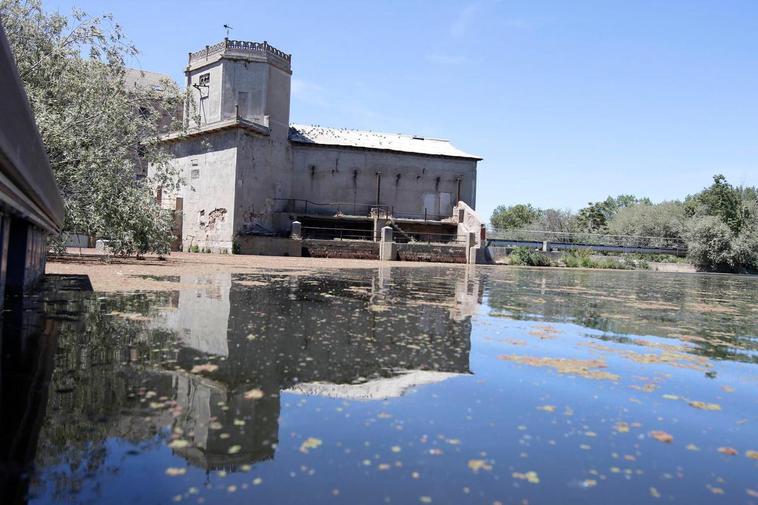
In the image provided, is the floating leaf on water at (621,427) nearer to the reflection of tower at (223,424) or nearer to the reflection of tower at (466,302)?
the reflection of tower at (223,424)

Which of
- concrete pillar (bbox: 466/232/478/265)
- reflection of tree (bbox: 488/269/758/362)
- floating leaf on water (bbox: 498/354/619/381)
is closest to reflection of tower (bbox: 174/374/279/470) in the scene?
floating leaf on water (bbox: 498/354/619/381)

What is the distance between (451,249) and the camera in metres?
39.2

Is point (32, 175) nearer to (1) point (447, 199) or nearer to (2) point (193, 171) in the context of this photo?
(2) point (193, 171)

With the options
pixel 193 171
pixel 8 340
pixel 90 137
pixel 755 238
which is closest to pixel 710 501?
pixel 8 340

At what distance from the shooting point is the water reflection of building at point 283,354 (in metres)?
3.82

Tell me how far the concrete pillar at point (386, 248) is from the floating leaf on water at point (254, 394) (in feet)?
106

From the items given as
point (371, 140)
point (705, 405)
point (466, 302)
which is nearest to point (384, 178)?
point (371, 140)

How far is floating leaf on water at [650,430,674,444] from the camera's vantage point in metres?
3.96

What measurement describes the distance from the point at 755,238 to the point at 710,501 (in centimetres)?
5936

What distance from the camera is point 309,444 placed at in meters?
3.54

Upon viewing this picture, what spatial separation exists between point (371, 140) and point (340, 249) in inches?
556

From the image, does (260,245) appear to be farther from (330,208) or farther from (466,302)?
(466,302)

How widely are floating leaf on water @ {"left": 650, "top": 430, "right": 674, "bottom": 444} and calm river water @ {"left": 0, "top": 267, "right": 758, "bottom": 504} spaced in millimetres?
28

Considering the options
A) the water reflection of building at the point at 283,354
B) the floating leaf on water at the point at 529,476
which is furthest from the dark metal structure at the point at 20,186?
the floating leaf on water at the point at 529,476
